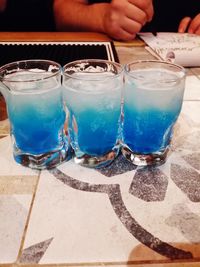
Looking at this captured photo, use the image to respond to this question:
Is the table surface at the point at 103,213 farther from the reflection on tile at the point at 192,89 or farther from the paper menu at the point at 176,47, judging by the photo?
the paper menu at the point at 176,47

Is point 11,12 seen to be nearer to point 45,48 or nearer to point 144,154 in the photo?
point 45,48

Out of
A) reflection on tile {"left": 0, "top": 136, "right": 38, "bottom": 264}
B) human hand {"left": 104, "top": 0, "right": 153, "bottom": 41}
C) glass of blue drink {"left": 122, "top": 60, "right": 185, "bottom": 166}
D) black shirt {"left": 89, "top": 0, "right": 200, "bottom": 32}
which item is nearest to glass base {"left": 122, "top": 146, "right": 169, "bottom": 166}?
glass of blue drink {"left": 122, "top": 60, "right": 185, "bottom": 166}

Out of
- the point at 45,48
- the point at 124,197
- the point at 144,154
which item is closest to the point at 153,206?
the point at 124,197

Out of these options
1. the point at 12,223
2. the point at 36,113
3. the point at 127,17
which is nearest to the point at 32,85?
the point at 36,113

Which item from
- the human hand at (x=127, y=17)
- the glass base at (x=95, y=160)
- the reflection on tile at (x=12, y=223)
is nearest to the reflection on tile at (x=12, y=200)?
the reflection on tile at (x=12, y=223)

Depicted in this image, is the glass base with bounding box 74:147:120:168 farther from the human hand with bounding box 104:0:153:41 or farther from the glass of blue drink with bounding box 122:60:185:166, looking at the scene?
the human hand with bounding box 104:0:153:41

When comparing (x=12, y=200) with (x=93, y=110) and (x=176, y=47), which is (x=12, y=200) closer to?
(x=93, y=110)
